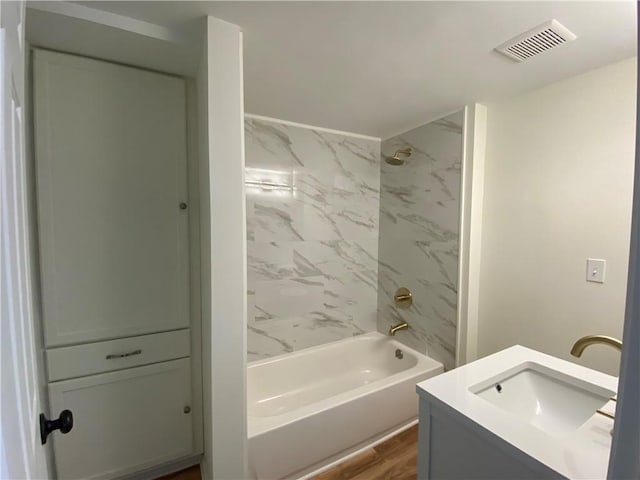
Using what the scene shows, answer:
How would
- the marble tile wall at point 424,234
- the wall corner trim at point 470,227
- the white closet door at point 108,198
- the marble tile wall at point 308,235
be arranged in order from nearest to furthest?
the white closet door at point 108,198
the wall corner trim at point 470,227
the marble tile wall at point 424,234
the marble tile wall at point 308,235

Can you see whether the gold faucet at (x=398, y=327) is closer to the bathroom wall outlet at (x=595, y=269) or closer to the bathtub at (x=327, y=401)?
the bathtub at (x=327, y=401)

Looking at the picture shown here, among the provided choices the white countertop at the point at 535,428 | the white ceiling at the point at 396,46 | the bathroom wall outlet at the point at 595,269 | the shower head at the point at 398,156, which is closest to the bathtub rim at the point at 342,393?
the white countertop at the point at 535,428

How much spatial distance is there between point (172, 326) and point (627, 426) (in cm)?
167

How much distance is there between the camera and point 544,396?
1059 millimetres

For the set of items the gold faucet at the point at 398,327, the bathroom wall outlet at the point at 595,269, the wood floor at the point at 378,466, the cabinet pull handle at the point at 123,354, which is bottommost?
the wood floor at the point at 378,466

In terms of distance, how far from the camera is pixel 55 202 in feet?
4.18

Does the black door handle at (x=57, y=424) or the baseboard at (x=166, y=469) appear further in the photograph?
the baseboard at (x=166, y=469)

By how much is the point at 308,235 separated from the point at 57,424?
189 centimetres

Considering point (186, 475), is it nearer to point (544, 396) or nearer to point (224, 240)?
point (224, 240)

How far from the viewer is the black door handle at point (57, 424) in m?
0.65

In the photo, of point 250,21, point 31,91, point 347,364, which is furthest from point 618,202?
point 31,91

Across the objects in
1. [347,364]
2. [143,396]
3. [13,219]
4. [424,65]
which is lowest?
→ [347,364]

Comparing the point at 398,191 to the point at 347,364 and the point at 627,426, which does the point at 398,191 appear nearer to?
the point at 347,364

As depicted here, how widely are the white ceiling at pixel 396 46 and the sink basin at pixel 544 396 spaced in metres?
1.37
